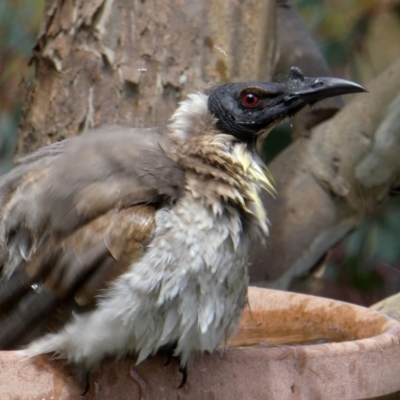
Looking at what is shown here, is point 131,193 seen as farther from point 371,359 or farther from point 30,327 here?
point 371,359

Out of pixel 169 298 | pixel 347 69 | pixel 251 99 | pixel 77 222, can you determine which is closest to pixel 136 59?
A: pixel 251 99

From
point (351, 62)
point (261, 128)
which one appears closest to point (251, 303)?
point (261, 128)

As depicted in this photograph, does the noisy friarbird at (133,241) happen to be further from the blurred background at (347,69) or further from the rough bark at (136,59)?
the blurred background at (347,69)

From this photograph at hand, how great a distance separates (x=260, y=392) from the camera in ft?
8.28

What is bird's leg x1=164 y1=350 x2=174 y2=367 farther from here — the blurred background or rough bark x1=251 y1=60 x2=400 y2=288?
the blurred background

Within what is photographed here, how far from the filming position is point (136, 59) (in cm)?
407

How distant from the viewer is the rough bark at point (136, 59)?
13.3 feet

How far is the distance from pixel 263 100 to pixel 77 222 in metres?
0.70

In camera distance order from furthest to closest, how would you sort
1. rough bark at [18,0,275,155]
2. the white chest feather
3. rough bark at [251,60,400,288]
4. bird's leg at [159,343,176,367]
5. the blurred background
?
the blurred background → rough bark at [251,60,400,288] → rough bark at [18,0,275,155] → bird's leg at [159,343,176,367] → the white chest feather

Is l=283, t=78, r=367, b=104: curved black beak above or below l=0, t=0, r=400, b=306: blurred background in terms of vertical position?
above

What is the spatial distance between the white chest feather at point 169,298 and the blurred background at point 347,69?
107 inches

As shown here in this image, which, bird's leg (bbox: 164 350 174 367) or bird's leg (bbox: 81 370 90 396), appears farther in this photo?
bird's leg (bbox: 164 350 174 367)

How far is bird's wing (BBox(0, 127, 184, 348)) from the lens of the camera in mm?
2414

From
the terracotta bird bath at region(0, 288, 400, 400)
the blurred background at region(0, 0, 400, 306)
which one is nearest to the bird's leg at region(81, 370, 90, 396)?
the terracotta bird bath at region(0, 288, 400, 400)
